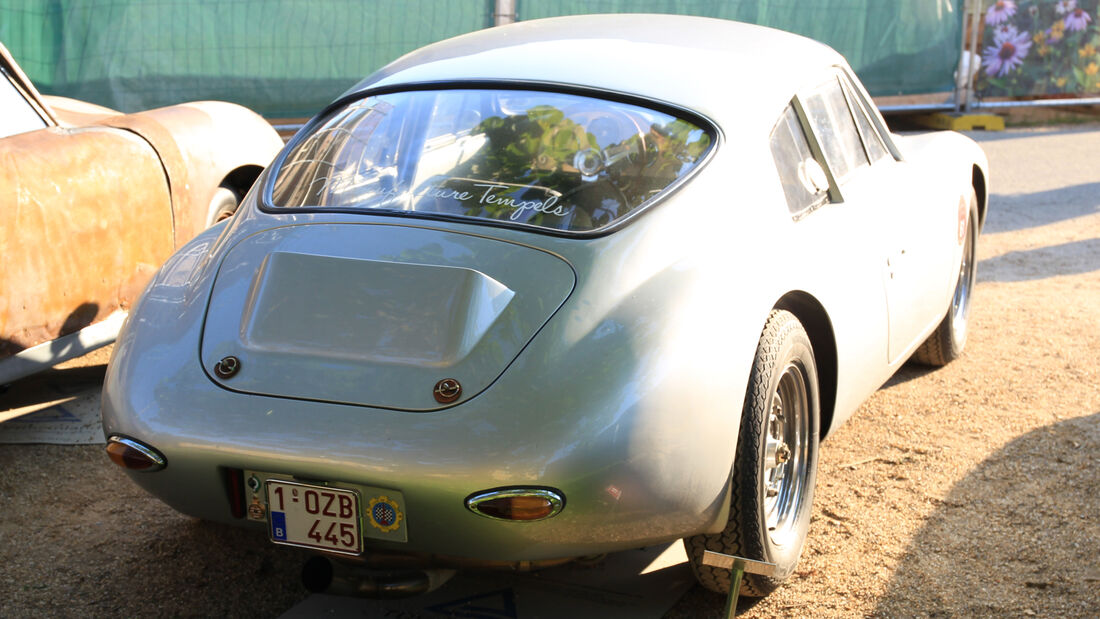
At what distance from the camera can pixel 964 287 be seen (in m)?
4.86

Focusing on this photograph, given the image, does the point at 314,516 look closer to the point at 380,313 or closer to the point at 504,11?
the point at 380,313

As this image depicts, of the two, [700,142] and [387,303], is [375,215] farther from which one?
[700,142]

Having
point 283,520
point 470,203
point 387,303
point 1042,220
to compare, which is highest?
point 470,203

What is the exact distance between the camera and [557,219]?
2658 mm

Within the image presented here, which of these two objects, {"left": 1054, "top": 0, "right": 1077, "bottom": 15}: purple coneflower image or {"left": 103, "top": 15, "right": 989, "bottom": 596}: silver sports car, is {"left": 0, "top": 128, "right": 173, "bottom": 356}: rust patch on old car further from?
{"left": 1054, "top": 0, "right": 1077, "bottom": 15}: purple coneflower image

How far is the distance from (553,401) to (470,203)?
2.30ft

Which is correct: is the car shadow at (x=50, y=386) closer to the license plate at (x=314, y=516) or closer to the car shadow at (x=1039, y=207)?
the license plate at (x=314, y=516)

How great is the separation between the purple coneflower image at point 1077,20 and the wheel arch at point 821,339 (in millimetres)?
9731

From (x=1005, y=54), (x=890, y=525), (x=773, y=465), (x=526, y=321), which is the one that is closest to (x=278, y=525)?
(x=526, y=321)

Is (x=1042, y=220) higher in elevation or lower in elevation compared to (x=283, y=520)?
lower

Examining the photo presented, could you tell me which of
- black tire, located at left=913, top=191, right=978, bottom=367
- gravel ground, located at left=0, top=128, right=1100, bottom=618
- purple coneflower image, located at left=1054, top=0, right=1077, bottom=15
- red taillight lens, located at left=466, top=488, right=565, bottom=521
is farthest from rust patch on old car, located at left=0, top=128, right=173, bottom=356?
purple coneflower image, located at left=1054, top=0, right=1077, bottom=15

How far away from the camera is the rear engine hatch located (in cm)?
237

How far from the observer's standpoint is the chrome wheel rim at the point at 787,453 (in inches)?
112

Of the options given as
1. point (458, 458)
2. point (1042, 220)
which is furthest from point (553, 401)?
point (1042, 220)
